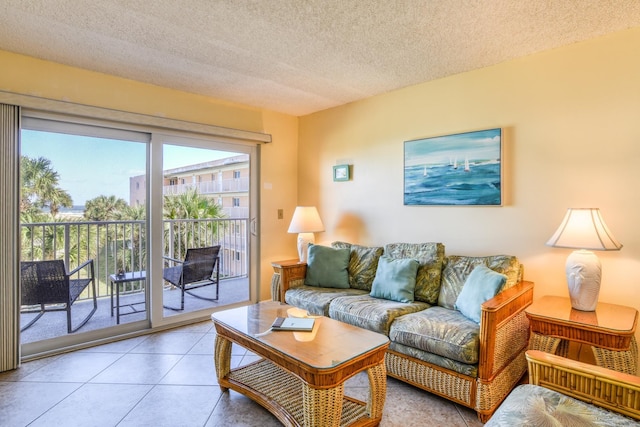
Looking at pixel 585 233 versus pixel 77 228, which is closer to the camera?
pixel 585 233

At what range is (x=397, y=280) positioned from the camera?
9.20 feet

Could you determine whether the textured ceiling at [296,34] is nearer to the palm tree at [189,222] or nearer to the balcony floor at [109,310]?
the palm tree at [189,222]

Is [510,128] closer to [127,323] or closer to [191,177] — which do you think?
[191,177]

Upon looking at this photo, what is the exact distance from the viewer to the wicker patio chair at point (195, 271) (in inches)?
140

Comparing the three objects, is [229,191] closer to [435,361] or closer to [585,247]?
[435,361]

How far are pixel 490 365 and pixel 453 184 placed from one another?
1556mm

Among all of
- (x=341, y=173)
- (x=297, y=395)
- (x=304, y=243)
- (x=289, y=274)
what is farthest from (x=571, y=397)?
(x=341, y=173)

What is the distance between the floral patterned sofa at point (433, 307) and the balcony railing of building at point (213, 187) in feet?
4.21

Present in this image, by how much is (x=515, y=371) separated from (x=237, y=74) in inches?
125

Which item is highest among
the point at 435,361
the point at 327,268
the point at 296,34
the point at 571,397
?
the point at 296,34

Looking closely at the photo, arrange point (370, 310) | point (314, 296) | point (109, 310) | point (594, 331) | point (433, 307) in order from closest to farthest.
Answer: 1. point (594, 331)
2. point (370, 310)
3. point (433, 307)
4. point (314, 296)
5. point (109, 310)

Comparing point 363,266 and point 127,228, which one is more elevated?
point 127,228

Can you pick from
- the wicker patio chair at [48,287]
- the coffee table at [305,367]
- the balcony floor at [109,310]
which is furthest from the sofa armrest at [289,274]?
the wicker patio chair at [48,287]

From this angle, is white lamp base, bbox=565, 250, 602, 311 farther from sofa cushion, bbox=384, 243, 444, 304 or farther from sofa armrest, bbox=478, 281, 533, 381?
sofa cushion, bbox=384, 243, 444, 304
